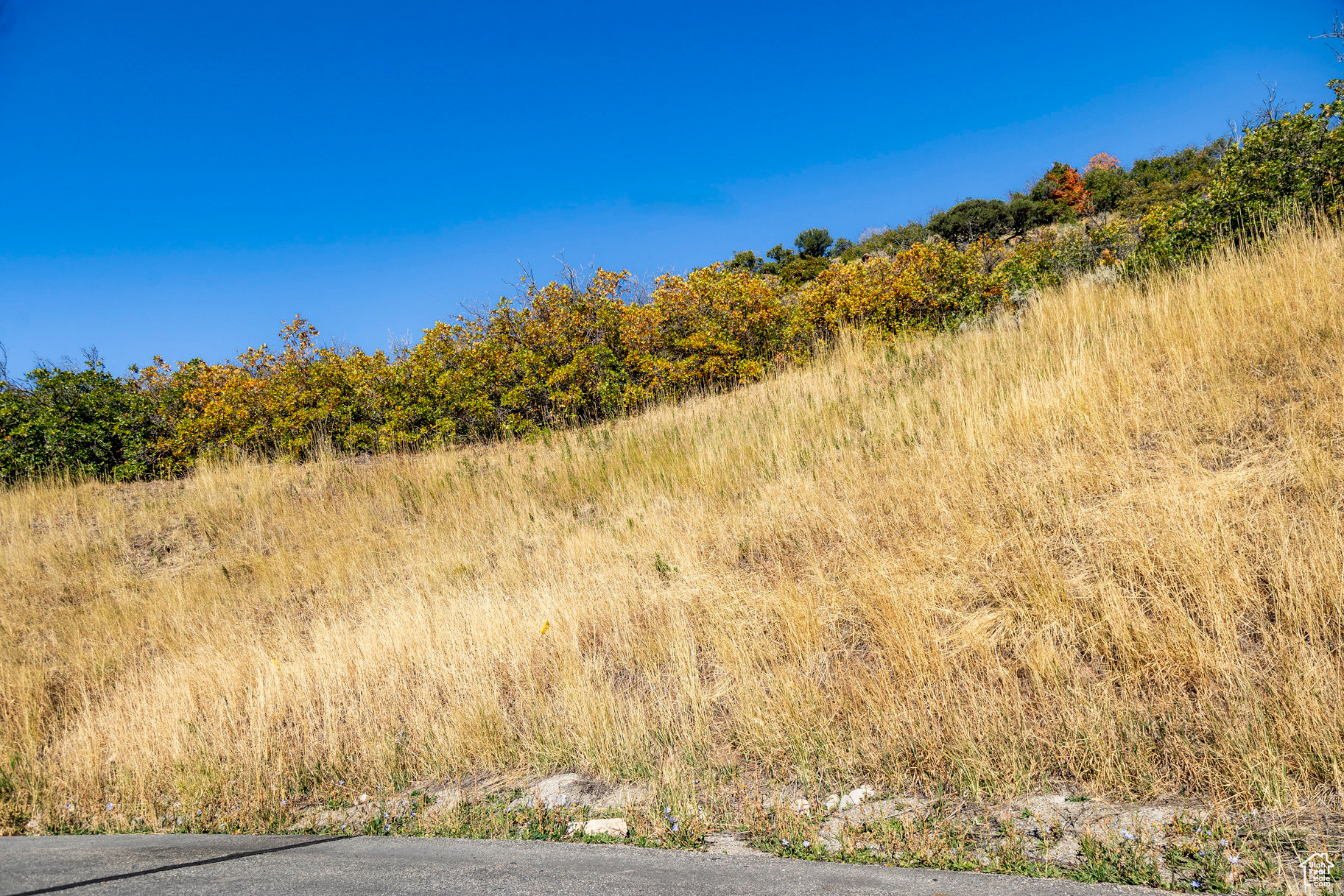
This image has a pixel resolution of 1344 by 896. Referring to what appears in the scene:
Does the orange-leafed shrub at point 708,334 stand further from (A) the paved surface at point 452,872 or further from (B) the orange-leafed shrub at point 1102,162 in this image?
(B) the orange-leafed shrub at point 1102,162

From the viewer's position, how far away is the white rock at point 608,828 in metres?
2.76

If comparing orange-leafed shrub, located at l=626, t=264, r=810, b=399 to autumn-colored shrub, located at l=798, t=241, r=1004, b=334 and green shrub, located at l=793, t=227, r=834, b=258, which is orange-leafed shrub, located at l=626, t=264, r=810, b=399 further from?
green shrub, located at l=793, t=227, r=834, b=258

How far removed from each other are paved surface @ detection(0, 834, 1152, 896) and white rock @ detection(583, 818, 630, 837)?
0.61ft

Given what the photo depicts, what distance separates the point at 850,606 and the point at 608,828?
2001 mm

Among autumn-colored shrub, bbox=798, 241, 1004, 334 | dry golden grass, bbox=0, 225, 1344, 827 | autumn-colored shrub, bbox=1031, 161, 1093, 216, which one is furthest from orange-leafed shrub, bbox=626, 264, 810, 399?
autumn-colored shrub, bbox=1031, 161, 1093, 216

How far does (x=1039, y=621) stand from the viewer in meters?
3.41

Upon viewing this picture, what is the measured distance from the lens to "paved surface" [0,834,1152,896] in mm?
2051

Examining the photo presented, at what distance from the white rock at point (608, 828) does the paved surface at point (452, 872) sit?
0.61 feet

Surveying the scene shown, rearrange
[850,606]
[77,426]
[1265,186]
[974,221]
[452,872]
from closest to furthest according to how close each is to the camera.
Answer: [452,872], [850,606], [1265,186], [77,426], [974,221]

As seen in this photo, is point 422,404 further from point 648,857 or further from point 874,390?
point 648,857

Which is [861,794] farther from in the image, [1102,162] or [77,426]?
[1102,162]

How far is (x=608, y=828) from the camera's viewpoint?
281 centimetres

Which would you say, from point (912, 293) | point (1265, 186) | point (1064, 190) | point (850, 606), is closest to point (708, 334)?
point (912, 293)

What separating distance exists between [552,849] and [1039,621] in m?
2.66
